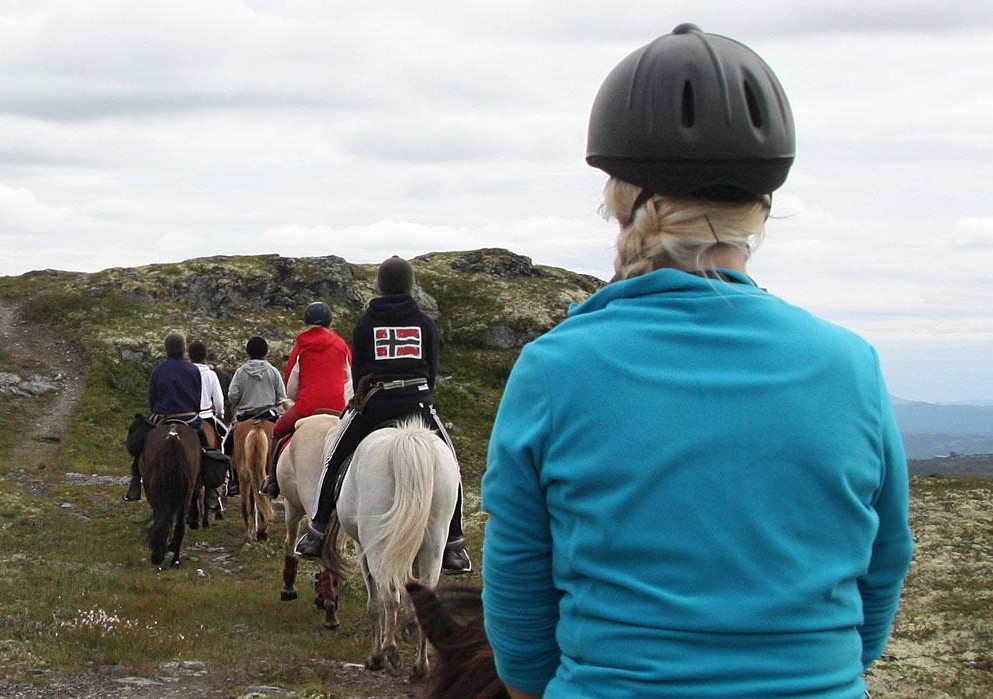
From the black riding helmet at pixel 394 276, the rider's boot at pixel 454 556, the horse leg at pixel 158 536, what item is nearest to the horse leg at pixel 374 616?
the rider's boot at pixel 454 556

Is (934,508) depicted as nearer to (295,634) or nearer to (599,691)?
(295,634)

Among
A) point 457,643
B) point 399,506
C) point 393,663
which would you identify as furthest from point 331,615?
point 457,643

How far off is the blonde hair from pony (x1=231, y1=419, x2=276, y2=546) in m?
17.1

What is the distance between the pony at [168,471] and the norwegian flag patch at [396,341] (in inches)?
274

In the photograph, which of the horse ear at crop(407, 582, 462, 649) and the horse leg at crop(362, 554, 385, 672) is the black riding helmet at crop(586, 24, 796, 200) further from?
the horse leg at crop(362, 554, 385, 672)

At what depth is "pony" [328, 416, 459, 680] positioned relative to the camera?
9.95 meters

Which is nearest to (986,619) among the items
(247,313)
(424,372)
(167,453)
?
(424,372)

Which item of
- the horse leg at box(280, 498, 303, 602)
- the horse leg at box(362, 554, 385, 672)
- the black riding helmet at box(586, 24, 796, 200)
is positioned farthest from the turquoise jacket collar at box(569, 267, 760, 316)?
the horse leg at box(280, 498, 303, 602)

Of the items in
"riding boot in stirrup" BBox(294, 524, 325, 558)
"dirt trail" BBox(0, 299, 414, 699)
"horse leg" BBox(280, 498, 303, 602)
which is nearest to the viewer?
"dirt trail" BBox(0, 299, 414, 699)

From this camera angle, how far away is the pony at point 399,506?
995cm

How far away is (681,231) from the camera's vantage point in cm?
228

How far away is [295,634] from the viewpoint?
12977 mm

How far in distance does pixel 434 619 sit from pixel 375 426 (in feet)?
25.2

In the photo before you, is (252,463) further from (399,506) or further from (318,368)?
(399,506)
